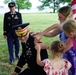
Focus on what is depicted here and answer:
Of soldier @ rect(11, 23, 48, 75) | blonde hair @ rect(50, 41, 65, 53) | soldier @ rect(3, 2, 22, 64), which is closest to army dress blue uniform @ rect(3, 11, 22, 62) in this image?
soldier @ rect(3, 2, 22, 64)

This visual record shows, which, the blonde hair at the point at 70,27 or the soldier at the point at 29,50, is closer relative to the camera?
the blonde hair at the point at 70,27

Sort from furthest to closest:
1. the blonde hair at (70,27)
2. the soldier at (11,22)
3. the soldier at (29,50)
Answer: the soldier at (11,22)
the soldier at (29,50)
the blonde hair at (70,27)

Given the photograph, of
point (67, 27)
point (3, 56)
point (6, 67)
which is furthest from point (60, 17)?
point (3, 56)

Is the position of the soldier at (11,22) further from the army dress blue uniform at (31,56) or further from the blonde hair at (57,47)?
the blonde hair at (57,47)

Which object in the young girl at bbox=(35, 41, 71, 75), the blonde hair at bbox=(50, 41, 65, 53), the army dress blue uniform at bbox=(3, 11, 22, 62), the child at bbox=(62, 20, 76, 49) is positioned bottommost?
the army dress blue uniform at bbox=(3, 11, 22, 62)

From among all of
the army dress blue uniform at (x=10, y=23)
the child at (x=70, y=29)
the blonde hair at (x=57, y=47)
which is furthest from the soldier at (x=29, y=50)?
the army dress blue uniform at (x=10, y=23)

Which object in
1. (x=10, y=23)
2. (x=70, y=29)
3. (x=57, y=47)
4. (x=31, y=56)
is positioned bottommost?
(x=10, y=23)

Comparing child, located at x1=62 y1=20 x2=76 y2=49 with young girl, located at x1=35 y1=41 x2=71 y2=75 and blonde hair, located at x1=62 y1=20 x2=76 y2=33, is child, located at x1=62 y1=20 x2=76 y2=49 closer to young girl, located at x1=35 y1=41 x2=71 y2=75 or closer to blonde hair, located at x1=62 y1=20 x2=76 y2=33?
blonde hair, located at x1=62 y1=20 x2=76 y2=33

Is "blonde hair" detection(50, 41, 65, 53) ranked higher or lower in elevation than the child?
lower

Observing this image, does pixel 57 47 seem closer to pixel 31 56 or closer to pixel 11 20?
pixel 31 56

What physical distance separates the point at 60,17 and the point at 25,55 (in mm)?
648

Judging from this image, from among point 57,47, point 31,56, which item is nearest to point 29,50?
point 31,56

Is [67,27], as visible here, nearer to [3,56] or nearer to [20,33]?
[20,33]

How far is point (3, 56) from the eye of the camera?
23.6 ft
